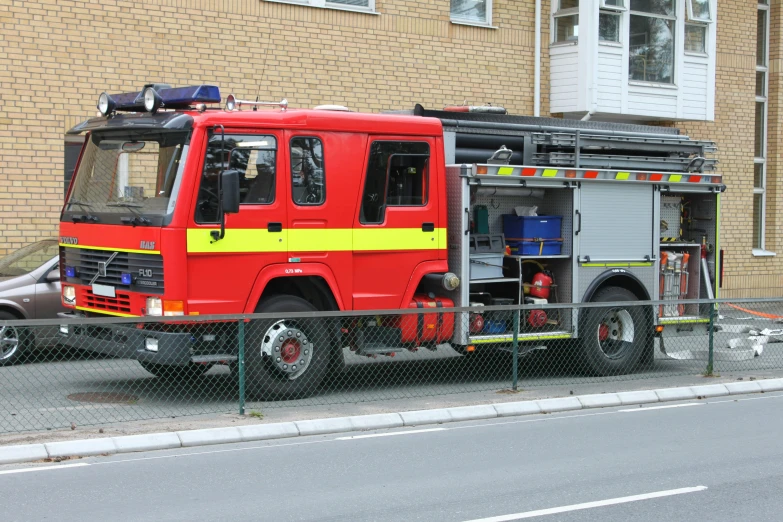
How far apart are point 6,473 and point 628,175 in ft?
27.4

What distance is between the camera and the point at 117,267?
1077 cm

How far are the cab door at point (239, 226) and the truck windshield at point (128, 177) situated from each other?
12.5 inches

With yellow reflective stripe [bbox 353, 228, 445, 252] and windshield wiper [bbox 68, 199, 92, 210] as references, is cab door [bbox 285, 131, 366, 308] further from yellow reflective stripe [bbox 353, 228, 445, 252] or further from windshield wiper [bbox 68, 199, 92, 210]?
windshield wiper [bbox 68, 199, 92, 210]

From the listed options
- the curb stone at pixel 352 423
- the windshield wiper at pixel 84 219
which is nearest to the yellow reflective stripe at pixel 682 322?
the curb stone at pixel 352 423

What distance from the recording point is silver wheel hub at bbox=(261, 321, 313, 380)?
35.0 feet

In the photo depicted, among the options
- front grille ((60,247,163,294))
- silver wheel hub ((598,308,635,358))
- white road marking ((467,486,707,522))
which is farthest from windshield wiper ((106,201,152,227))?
silver wheel hub ((598,308,635,358))

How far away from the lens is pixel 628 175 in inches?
528

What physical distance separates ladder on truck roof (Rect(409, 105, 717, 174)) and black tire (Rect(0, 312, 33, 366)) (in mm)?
4939

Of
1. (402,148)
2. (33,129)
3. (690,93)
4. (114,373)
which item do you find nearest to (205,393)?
(114,373)

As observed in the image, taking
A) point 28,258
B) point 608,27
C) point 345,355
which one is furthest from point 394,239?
point 608,27

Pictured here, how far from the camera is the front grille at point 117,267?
1037 cm

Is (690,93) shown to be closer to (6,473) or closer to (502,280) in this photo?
(502,280)

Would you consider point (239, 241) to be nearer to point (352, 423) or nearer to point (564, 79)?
point (352, 423)

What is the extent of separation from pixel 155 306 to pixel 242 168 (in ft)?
5.25
